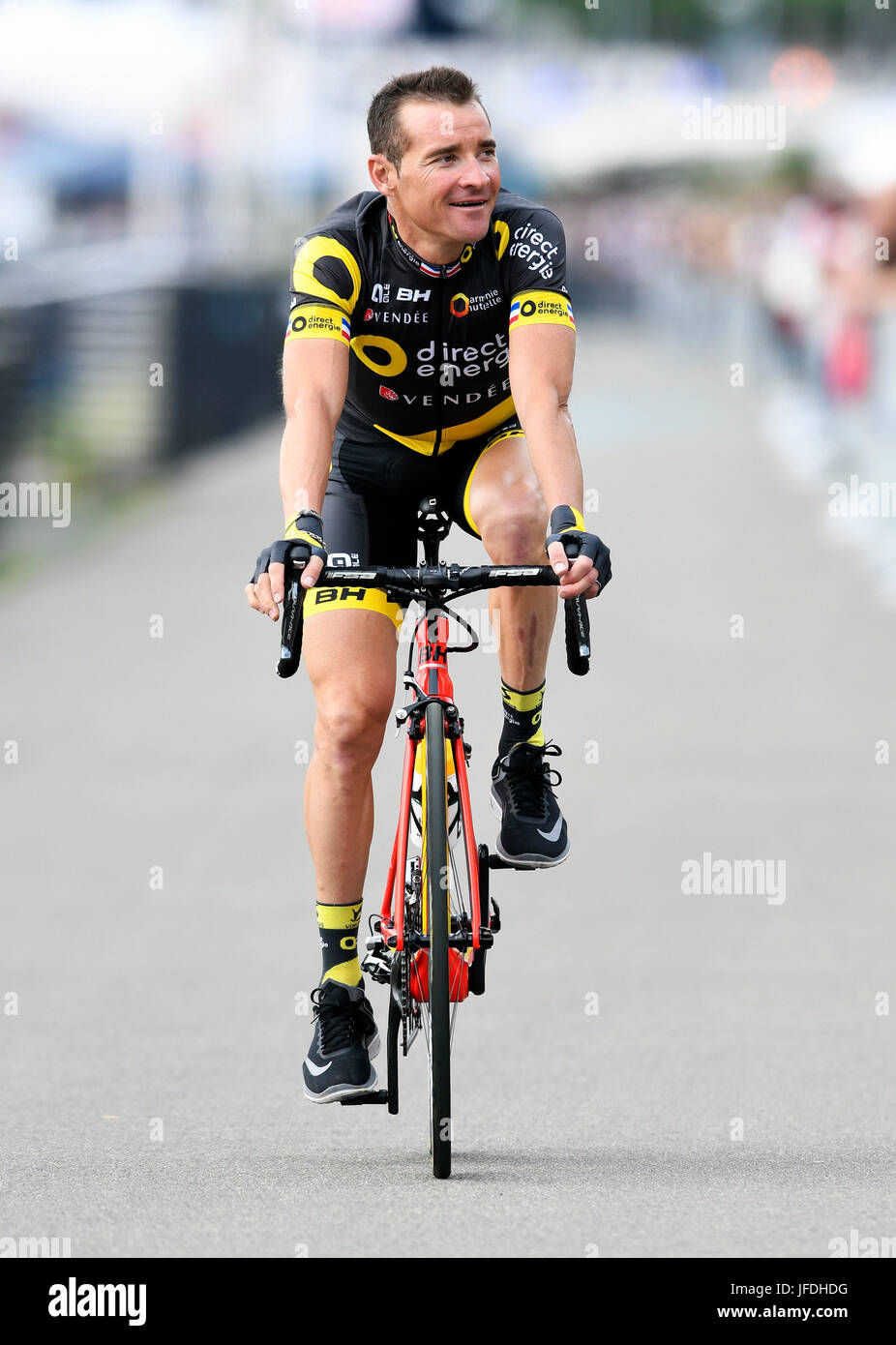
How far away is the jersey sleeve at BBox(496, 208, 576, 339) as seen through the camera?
533cm

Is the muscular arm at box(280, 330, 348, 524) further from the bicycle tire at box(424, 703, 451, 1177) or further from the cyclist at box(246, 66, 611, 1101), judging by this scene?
the bicycle tire at box(424, 703, 451, 1177)

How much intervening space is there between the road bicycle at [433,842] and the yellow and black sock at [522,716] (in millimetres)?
518

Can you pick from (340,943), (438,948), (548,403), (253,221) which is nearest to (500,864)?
(340,943)

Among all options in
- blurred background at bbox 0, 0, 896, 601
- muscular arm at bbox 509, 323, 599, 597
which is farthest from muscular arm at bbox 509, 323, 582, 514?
blurred background at bbox 0, 0, 896, 601

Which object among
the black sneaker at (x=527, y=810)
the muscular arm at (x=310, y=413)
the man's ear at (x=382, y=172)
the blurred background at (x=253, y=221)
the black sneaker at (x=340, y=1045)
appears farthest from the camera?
the blurred background at (x=253, y=221)

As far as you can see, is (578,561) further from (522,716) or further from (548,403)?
(522,716)

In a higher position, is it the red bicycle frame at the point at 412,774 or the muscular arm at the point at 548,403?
the muscular arm at the point at 548,403

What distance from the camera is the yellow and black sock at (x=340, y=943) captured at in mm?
5617

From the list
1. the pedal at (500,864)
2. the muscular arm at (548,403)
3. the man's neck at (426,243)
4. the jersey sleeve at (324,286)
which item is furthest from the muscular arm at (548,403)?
the pedal at (500,864)

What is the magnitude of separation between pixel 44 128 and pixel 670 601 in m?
21.5

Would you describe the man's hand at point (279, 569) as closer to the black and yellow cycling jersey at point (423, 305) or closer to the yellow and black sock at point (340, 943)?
the black and yellow cycling jersey at point (423, 305)

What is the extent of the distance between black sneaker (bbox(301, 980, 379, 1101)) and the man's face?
185 centimetres
